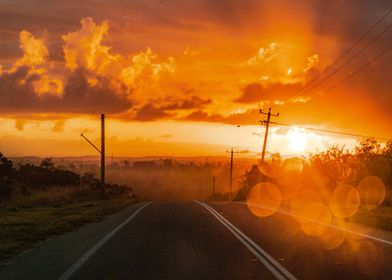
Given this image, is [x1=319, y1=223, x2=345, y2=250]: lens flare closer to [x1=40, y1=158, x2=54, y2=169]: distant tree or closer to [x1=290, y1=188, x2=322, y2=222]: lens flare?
[x1=290, y1=188, x2=322, y2=222]: lens flare

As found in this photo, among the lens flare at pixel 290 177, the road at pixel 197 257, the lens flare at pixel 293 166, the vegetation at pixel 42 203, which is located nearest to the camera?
the road at pixel 197 257

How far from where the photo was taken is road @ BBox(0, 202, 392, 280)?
9.44m

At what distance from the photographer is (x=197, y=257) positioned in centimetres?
1148

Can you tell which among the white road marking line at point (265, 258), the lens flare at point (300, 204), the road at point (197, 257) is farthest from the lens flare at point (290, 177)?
the road at point (197, 257)

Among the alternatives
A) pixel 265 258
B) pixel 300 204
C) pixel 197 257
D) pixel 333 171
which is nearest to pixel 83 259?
pixel 197 257

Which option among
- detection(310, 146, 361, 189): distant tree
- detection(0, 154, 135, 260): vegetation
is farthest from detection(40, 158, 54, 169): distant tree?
detection(310, 146, 361, 189): distant tree

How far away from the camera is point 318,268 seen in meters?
10.0

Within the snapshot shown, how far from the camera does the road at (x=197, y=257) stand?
31.0ft

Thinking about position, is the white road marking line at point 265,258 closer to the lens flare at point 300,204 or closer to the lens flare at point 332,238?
the lens flare at point 332,238

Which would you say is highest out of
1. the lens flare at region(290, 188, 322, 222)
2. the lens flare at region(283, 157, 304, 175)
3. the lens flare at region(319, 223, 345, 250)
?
the lens flare at region(283, 157, 304, 175)

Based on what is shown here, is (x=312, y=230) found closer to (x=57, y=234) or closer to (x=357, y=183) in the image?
(x=57, y=234)

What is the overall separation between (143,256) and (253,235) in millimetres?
5210

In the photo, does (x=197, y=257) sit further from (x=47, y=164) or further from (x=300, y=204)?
(x=47, y=164)

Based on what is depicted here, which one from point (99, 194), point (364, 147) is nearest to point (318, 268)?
point (99, 194)
